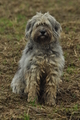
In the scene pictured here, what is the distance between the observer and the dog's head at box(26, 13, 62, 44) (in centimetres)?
750

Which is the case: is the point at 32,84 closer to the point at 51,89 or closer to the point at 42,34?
the point at 51,89

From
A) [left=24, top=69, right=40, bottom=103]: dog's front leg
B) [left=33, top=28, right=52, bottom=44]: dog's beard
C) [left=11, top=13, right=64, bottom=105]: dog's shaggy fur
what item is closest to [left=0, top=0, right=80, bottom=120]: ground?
[left=24, top=69, right=40, bottom=103]: dog's front leg

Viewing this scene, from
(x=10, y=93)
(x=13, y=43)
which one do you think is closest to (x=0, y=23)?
(x=13, y=43)

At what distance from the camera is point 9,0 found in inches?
715

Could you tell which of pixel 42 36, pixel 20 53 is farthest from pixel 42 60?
pixel 20 53

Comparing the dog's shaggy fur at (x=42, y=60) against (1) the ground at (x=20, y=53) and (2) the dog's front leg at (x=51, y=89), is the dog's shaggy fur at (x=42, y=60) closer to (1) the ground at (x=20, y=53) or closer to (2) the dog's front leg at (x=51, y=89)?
(2) the dog's front leg at (x=51, y=89)

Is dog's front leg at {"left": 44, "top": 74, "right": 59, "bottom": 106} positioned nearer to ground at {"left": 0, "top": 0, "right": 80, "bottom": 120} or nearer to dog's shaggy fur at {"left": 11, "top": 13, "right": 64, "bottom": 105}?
dog's shaggy fur at {"left": 11, "top": 13, "right": 64, "bottom": 105}

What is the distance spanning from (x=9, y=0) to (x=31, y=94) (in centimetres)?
1109

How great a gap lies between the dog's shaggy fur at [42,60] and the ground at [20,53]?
312mm

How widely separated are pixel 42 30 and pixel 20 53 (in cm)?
360

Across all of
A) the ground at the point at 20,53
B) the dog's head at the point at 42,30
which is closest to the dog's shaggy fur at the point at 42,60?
the dog's head at the point at 42,30

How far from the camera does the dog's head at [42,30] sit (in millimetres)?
7500

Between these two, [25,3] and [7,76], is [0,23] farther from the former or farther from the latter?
[7,76]

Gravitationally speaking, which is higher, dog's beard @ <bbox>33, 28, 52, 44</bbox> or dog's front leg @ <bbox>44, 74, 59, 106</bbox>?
dog's beard @ <bbox>33, 28, 52, 44</bbox>
